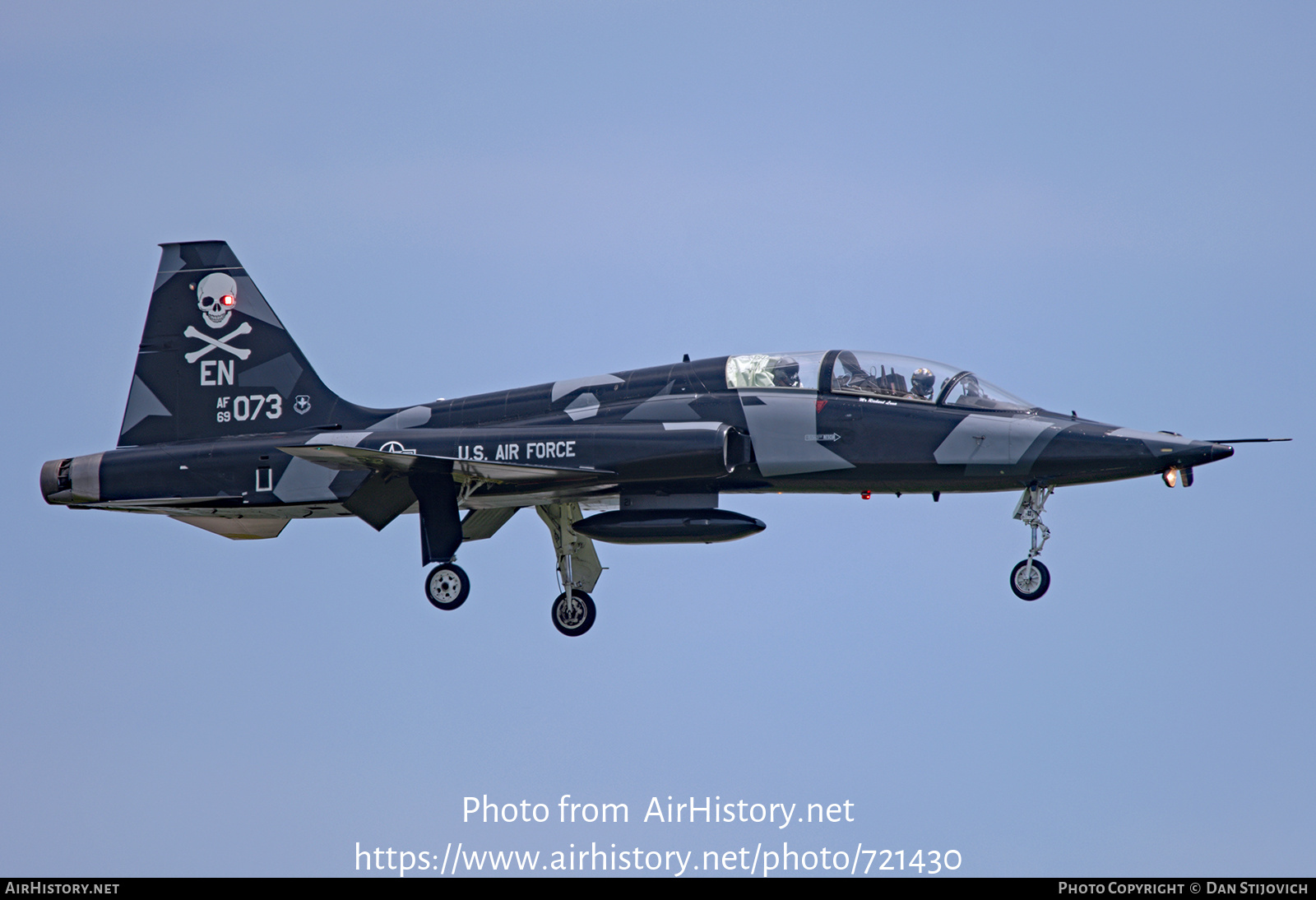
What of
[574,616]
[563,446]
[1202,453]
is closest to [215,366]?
[563,446]

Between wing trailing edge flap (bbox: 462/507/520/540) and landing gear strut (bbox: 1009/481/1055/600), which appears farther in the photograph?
wing trailing edge flap (bbox: 462/507/520/540)

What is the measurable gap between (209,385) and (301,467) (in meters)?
2.46

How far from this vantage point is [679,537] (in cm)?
2327

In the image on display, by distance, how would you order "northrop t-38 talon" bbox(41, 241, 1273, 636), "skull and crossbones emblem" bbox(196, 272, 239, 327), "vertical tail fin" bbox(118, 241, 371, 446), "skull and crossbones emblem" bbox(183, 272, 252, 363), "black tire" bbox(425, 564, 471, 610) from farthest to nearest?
1. "skull and crossbones emblem" bbox(196, 272, 239, 327)
2. "skull and crossbones emblem" bbox(183, 272, 252, 363)
3. "vertical tail fin" bbox(118, 241, 371, 446)
4. "black tire" bbox(425, 564, 471, 610)
5. "northrop t-38 talon" bbox(41, 241, 1273, 636)

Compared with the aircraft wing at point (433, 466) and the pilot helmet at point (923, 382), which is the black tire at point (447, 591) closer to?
the aircraft wing at point (433, 466)

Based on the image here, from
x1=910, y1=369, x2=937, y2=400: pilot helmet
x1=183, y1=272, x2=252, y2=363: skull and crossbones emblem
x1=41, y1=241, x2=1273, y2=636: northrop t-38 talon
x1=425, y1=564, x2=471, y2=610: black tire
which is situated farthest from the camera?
x1=183, y1=272, x2=252, y2=363: skull and crossbones emblem

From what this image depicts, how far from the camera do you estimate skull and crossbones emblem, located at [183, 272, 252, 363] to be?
1016 inches

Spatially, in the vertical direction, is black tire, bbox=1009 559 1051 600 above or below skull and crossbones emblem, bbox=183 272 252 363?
below

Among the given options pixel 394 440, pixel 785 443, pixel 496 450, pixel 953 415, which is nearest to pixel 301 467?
pixel 394 440

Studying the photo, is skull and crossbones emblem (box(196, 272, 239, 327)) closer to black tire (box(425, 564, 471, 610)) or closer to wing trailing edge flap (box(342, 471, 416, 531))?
wing trailing edge flap (box(342, 471, 416, 531))

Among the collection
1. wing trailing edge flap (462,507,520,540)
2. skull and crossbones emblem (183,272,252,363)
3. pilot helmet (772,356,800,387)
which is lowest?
wing trailing edge flap (462,507,520,540)

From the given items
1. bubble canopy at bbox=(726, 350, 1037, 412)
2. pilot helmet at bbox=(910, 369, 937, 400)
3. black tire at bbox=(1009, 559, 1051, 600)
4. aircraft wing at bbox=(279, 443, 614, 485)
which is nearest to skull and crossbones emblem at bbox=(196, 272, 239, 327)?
aircraft wing at bbox=(279, 443, 614, 485)

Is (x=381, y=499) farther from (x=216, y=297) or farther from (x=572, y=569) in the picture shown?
(x=216, y=297)

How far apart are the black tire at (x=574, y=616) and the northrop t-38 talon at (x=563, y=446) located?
0.03m
